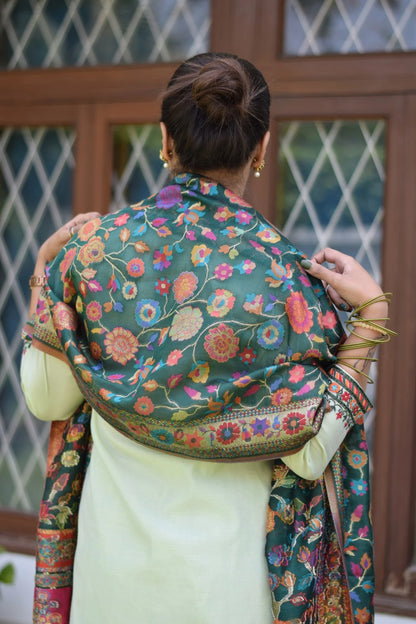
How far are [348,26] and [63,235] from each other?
1.50 meters

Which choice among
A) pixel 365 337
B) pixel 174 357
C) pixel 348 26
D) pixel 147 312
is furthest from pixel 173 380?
pixel 348 26

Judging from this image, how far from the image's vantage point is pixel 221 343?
1229 mm

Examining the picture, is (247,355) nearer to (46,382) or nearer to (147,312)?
(147,312)

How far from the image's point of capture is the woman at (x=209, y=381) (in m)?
1.24

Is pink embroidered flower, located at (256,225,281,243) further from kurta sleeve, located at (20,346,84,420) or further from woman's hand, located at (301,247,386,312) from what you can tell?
kurta sleeve, located at (20,346,84,420)

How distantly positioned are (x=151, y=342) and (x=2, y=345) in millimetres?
1965

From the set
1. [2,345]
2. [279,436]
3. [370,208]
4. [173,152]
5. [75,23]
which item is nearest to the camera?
[279,436]

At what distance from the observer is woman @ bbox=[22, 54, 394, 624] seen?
1.24 meters

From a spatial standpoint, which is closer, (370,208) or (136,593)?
(136,593)

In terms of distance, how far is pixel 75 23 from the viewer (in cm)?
290

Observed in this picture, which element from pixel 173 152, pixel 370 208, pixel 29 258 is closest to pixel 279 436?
pixel 173 152

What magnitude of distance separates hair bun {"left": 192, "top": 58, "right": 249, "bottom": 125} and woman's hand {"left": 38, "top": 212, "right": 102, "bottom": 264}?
0.37m

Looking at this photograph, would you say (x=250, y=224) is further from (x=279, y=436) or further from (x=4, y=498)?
(x=4, y=498)

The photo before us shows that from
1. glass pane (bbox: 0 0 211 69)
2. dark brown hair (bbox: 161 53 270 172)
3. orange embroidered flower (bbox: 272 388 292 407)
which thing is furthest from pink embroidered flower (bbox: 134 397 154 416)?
glass pane (bbox: 0 0 211 69)
